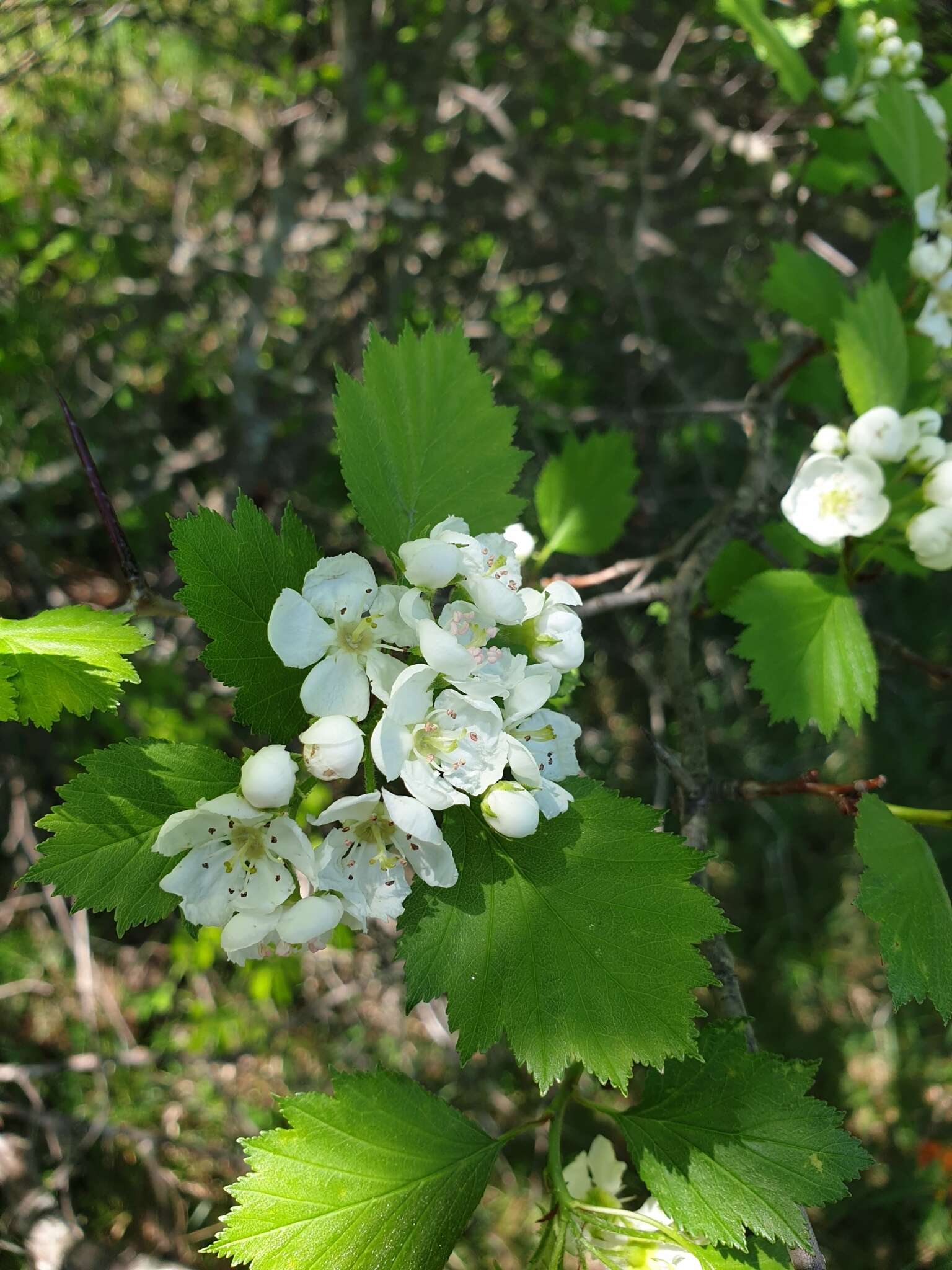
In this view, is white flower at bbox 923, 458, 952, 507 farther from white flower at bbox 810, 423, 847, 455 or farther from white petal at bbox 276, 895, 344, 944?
white petal at bbox 276, 895, 344, 944

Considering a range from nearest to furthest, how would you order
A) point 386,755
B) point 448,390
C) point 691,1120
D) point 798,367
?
1. point 386,755
2. point 691,1120
3. point 448,390
4. point 798,367

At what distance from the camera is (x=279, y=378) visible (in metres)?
3.43

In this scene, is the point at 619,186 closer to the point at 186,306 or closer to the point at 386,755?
the point at 186,306

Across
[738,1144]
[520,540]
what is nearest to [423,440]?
[520,540]

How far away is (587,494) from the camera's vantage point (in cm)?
219

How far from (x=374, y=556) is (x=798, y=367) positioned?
4.98ft

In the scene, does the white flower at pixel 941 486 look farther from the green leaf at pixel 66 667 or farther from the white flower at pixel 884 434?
the green leaf at pixel 66 667

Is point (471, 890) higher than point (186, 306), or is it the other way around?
point (186, 306)

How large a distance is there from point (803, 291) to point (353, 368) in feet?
6.70

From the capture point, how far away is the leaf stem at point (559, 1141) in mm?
→ 1393

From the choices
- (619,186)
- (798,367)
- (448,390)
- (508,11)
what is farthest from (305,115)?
(448,390)

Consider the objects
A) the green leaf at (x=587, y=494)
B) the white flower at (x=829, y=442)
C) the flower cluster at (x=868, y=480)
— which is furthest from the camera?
the green leaf at (x=587, y=494)

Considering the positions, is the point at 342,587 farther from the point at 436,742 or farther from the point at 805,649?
the point at 805,649

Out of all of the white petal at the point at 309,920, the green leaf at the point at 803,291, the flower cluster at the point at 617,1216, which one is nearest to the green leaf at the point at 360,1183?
the flower cluster at the point at 617,1216
